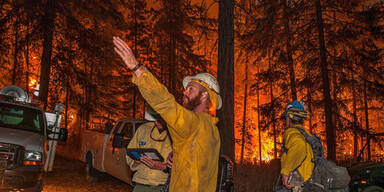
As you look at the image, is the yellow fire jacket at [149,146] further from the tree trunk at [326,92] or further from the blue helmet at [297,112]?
the tree trunk at [326,92]

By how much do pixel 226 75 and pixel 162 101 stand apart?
6.62 meters

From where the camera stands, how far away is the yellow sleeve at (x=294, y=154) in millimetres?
4277

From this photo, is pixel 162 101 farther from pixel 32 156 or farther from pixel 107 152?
pixel 107 152

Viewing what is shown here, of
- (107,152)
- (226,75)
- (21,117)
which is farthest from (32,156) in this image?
(226,75)

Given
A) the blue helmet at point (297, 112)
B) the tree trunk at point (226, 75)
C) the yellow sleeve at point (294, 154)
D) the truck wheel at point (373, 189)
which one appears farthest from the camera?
the tree trunk at point (226, 75)

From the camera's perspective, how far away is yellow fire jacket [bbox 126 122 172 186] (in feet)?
12.2

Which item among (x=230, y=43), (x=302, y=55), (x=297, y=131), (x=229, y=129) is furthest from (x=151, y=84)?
(x=302, y=55)

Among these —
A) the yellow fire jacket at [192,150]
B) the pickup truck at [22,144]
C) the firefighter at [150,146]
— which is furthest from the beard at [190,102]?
the pickup truck at [22,144]

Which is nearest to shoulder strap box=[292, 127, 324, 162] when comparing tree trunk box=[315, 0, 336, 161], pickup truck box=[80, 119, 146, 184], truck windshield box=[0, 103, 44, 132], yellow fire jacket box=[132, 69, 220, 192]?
yellow fire jacket box=[132, 69, 220, 192]

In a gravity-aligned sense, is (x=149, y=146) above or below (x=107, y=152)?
above

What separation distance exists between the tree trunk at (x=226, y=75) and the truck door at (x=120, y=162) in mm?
2603

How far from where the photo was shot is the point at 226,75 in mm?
8375

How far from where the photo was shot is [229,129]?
818 cm

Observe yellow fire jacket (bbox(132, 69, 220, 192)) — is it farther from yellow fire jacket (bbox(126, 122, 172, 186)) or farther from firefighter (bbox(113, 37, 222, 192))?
yellow fire jacket (bbox(126, 122, 172, 186))
